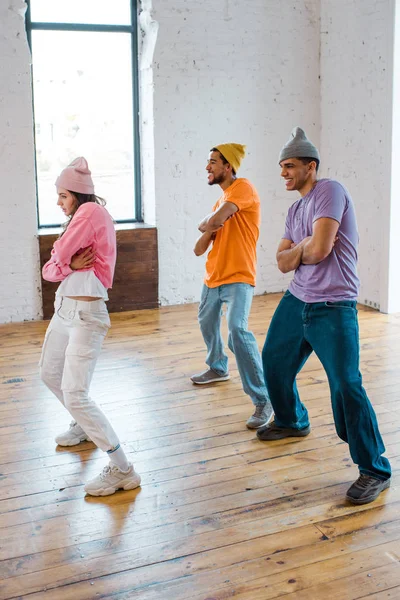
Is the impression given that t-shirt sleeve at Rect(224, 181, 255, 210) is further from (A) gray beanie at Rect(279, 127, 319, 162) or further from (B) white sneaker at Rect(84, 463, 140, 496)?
(B) white sneaker at Rect(84, 463, 140, 496)

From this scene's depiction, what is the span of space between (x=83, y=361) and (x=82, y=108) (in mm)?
4372

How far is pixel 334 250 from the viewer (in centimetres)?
346

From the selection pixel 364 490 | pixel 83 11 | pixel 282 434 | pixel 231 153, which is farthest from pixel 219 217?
pixel 83 11

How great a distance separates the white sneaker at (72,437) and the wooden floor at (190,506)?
1.9 inches

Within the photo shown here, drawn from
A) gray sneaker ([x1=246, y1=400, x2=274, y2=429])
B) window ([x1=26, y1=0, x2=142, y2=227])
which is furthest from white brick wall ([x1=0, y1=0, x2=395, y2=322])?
gray sneaker ([x1=246, y1=400, x2=274, y2=429])

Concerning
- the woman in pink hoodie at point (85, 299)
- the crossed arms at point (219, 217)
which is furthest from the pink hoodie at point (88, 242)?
the crossed arms at point (219, 217)

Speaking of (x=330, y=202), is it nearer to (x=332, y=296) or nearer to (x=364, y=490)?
(x=332, y=296)

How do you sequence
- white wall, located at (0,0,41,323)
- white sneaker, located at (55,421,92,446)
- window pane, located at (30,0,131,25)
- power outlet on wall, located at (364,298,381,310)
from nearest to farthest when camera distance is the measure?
white sneaker, located at (55,421,92,446) < white wall, located at (0,0,41,323) < window pane, located at (30,0,131,25) < power outlet on wall, located at (364,298,381,310)

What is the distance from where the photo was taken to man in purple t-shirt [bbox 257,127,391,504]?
3371mm

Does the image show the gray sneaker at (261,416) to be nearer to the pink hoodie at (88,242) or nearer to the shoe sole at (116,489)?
the shoe sole at (116,489)

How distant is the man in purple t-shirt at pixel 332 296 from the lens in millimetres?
3371

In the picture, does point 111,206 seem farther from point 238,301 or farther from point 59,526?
point 59,526

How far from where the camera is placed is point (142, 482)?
3.69 meters

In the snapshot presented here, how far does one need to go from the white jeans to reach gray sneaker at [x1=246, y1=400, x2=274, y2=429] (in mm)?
1063
